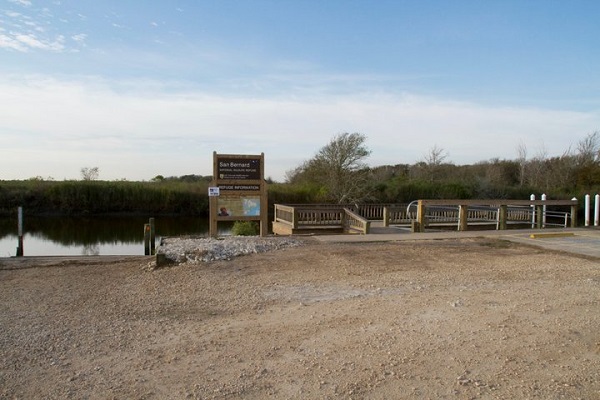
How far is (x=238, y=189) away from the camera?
15.6m

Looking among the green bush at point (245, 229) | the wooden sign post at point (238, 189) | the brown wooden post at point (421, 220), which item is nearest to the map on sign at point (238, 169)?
the wooden sign post at point (238, 189)

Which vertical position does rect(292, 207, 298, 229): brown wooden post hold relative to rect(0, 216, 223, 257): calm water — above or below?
above

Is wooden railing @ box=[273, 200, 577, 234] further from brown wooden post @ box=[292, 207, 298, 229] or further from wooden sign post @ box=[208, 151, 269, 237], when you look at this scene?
wooden sign post @ box=[208, 151, 269, 237]

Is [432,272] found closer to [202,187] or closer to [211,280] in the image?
[211,280]

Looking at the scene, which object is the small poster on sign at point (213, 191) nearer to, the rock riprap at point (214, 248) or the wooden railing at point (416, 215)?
the rock riprap at point (214, 248)

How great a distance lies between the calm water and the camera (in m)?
22.1

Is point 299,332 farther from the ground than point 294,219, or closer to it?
closer to it

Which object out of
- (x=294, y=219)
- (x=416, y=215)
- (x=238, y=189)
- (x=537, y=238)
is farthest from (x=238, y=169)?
(x=416, y=215)

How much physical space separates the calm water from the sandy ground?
10.5 meters

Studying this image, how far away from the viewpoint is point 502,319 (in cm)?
638

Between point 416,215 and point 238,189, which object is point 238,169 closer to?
point 238,189

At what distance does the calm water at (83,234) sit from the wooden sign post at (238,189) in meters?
4.21

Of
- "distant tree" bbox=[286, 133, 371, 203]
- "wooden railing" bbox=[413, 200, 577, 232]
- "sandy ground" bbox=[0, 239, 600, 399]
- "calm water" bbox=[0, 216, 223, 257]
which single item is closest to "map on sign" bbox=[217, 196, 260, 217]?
"calm water" bbox=[0, 216, 223, 257]

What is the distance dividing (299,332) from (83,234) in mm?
26911
